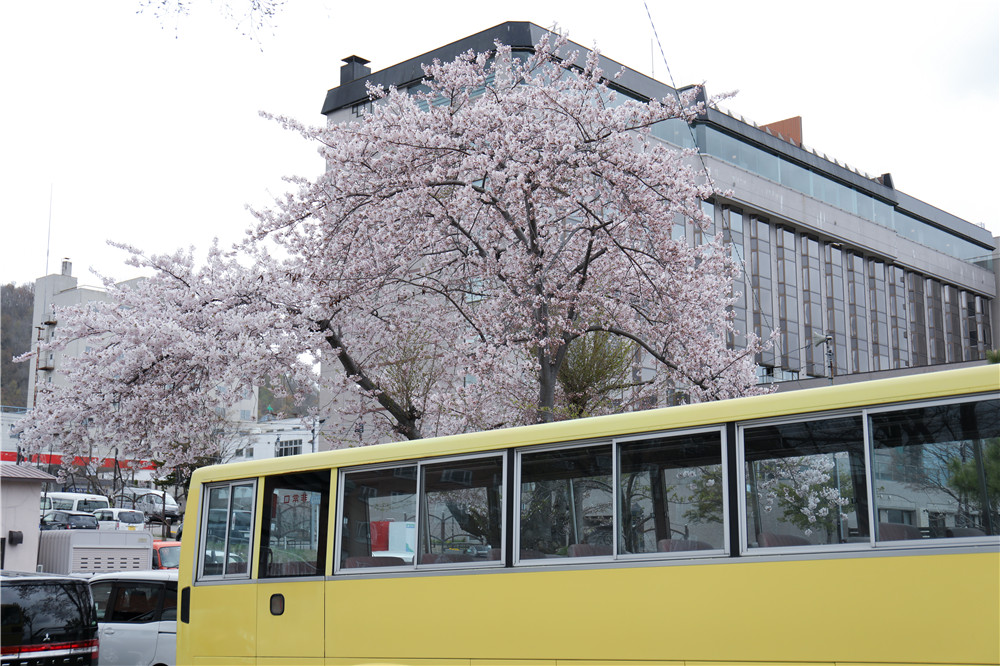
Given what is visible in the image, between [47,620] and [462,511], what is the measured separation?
638 centimetres

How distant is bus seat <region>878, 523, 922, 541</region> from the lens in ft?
18.1

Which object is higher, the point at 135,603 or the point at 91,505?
the point at 91,505

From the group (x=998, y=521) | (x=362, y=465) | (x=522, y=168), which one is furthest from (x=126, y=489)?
(x=998, y=521)

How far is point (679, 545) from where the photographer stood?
6.40 meters

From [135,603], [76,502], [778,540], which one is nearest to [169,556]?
[135,603]

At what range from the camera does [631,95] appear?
130 feet

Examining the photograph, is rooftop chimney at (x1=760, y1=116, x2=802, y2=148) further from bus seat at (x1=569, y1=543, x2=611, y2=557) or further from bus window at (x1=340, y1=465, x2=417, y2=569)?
bus seat at (x1=569, y1=543, x2=611, y2=557)

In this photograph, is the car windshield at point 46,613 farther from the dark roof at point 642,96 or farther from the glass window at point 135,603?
the dark roof at point 642,96

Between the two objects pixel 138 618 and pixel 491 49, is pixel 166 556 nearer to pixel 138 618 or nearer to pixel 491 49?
pixel 138 618

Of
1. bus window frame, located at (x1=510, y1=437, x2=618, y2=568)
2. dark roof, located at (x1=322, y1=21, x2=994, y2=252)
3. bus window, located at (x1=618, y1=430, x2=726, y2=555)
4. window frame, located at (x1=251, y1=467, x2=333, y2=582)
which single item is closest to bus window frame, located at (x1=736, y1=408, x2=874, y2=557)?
bus window, located at (x1=618, y1=430, x2=726, y2=555)

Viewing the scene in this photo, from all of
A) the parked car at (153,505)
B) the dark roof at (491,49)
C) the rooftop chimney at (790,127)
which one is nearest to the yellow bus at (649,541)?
the dark roof at (491,49)

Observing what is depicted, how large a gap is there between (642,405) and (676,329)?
15.6ft

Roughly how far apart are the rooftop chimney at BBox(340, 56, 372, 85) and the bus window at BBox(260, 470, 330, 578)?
42877 millimetres

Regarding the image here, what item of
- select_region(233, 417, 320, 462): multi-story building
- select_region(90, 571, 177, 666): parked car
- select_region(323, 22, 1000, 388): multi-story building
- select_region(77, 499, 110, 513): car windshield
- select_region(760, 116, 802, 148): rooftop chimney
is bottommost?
select_region(90, 571, 177, 666): parked car
